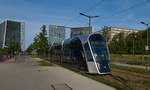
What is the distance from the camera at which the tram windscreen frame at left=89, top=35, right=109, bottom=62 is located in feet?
38.4

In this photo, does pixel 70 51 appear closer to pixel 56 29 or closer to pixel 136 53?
pixel 56 29

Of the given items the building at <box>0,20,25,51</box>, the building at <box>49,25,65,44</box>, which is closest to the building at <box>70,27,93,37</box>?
the building at <box>49,25,65,44</box>

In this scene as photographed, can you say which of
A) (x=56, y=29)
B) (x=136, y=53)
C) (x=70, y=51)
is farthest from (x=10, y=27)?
(x=70, y=51)

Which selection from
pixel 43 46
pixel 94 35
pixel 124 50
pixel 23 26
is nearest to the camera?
pixel 94 35

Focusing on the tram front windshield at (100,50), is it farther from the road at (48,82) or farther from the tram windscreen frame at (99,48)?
the road at (48,82)

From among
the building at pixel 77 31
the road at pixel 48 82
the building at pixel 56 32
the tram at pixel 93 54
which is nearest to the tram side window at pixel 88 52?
the tram at pixel 93 54

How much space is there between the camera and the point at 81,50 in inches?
501

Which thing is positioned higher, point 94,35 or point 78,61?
point 94,35

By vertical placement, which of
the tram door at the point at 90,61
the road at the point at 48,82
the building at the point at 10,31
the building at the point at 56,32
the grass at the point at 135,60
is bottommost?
the grass at the point at 135,60

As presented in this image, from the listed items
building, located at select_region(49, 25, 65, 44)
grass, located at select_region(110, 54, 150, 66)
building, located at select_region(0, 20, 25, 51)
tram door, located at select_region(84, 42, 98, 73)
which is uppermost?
building, located at select_region(0, 20, 25, 51)

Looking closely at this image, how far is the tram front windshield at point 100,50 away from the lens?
460 inches

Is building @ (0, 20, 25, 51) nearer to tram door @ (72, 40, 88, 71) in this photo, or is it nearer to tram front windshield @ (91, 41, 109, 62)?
tram door @ (72, 40, 88, 71)

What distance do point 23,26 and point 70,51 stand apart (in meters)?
84.6

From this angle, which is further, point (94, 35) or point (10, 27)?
point (10, 27)
